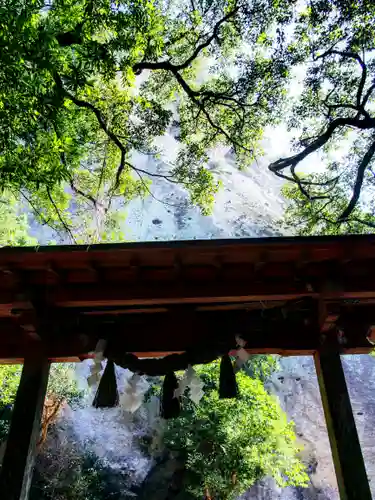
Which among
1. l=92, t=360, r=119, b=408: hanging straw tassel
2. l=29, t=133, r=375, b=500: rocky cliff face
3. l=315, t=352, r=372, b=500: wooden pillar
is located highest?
l=29, t=133, r=375, b=500: rocky cliff face

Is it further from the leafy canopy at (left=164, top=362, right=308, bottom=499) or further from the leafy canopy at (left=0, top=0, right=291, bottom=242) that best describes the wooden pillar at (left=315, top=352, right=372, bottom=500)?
the leafy canopy at (left=164, top=362, right=308, bottom=499)

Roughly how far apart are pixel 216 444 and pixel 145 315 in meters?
7.39

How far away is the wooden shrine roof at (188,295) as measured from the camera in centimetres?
306

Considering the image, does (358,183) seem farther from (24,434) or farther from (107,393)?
(24,434)

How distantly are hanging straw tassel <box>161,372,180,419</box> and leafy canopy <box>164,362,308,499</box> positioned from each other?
6.68 m

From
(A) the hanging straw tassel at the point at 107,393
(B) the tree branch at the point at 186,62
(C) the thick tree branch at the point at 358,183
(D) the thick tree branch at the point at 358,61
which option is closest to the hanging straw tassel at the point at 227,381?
(A) the hanging straw tassel at the point at 107,393

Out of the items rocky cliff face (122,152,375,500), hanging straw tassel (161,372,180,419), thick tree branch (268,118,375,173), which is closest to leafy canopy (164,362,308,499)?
rocky cliff face (122,152,375,500)

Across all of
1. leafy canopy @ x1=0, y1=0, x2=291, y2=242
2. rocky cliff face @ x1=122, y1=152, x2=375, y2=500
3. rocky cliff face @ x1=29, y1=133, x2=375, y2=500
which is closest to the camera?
leafy canopy @ x1=0, y1=0, x2=291, y2=242

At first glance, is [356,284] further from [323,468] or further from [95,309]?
[323,468]

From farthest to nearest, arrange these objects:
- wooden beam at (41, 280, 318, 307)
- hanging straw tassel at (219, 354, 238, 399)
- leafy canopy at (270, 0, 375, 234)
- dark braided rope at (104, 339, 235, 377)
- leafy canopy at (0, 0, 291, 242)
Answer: leafy canopy at (270, 0, 375, 234) → leafy canopy at (0, 0, 291, 242) → hanging straw tassel at (219, 354, 238, 399) → dark braided rope at (104, 339, 235, 377) → wooden beam at (41, 280, 318, 307)

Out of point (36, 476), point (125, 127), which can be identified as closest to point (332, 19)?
point (125, 127)

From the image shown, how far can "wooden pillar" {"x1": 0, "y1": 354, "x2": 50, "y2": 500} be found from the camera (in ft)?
9.50

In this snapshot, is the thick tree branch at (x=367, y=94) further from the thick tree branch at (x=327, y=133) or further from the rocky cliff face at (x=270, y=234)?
the rocky cliff face at (x=270, y=234)

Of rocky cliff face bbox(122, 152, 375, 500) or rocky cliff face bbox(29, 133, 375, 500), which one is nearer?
rocky cliff face bbox(29, 133, 375, 500)
